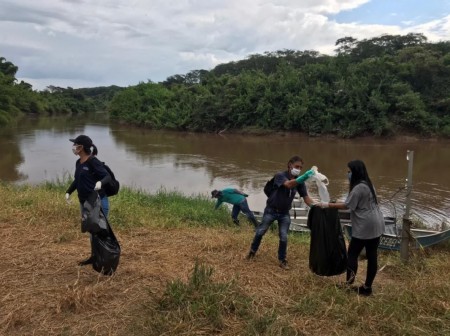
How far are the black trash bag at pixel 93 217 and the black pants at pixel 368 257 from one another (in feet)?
8.32

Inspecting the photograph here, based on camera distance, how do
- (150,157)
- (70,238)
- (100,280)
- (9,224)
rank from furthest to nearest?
1. (150,157)
2. (9,224)
3. (70,238)
4. (100,280)

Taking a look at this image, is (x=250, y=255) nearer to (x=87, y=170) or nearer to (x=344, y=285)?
(x=344, y=285)

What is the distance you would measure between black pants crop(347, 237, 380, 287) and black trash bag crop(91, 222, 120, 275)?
2.42m

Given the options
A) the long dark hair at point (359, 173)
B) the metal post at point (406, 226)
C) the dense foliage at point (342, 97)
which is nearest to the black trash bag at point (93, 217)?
the long dark hair at point (359, 173)

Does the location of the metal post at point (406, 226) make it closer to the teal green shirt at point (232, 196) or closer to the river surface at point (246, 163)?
the teal green shirt at point (232, 196)

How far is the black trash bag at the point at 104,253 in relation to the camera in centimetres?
437

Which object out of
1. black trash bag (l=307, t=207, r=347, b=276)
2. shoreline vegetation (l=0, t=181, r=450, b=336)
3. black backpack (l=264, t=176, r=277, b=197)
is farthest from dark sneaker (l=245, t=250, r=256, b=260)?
black trash bag (l=307, t=207, r=347, b=276)

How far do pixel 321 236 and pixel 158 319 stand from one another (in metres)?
2.06

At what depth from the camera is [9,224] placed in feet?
21.6

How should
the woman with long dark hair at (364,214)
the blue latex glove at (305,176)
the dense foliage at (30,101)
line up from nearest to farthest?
the woman with long dark hair at (364,214)
the blue latex glove at (305,176)
the dense foliage at (30,101)

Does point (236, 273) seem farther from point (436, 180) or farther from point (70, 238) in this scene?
point (436, 180)

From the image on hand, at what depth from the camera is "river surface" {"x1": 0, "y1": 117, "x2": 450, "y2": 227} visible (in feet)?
55.6

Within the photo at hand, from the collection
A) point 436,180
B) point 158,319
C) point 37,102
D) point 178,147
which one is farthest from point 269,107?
point 37,102

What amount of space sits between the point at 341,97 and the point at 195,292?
36010 millimetres
